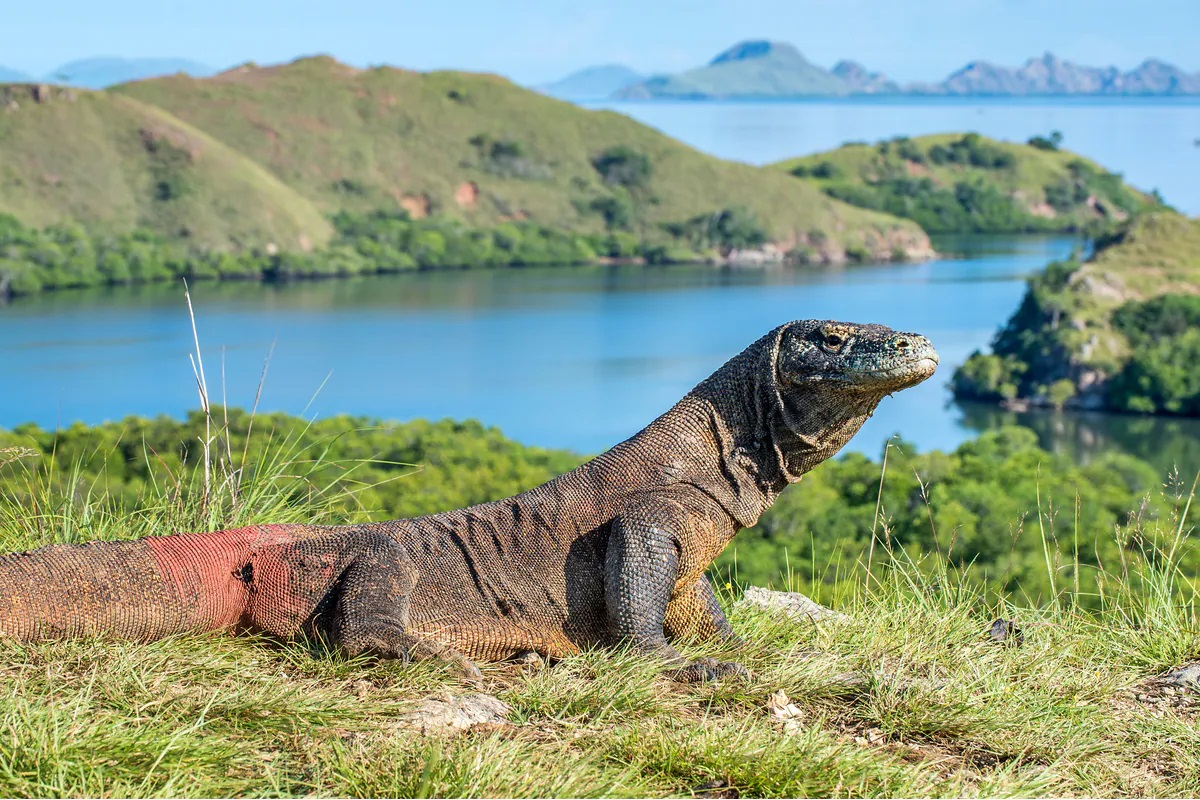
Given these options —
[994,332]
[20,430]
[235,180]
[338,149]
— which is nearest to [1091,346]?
[994,332]

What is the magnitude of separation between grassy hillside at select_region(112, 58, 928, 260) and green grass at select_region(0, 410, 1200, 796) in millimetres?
160762

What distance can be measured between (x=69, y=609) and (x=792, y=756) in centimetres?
264

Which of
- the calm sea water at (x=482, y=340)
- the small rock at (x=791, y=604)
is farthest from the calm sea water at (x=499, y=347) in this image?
the small rock at (x=791, y=604)

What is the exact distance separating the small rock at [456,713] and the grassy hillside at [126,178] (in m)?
137

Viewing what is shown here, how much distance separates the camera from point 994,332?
100m

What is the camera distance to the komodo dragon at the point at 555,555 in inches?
201

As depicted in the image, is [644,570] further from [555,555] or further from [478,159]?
[478,159]

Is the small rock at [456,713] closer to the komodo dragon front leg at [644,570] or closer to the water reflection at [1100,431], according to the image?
the komodo dragon front leg at [644,570]

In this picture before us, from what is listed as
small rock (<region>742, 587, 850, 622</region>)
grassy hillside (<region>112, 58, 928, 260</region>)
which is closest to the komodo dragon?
small rock (<region>742, 587, 850, 622</region>)

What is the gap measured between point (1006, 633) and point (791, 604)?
3.18ft

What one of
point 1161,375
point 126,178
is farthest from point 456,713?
point 126,178

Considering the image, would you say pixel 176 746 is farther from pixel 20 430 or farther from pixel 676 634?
pixel 20 430

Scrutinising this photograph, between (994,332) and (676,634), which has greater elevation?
(676,634)

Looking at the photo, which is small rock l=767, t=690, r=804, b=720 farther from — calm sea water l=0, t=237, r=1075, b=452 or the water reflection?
the water reflection
